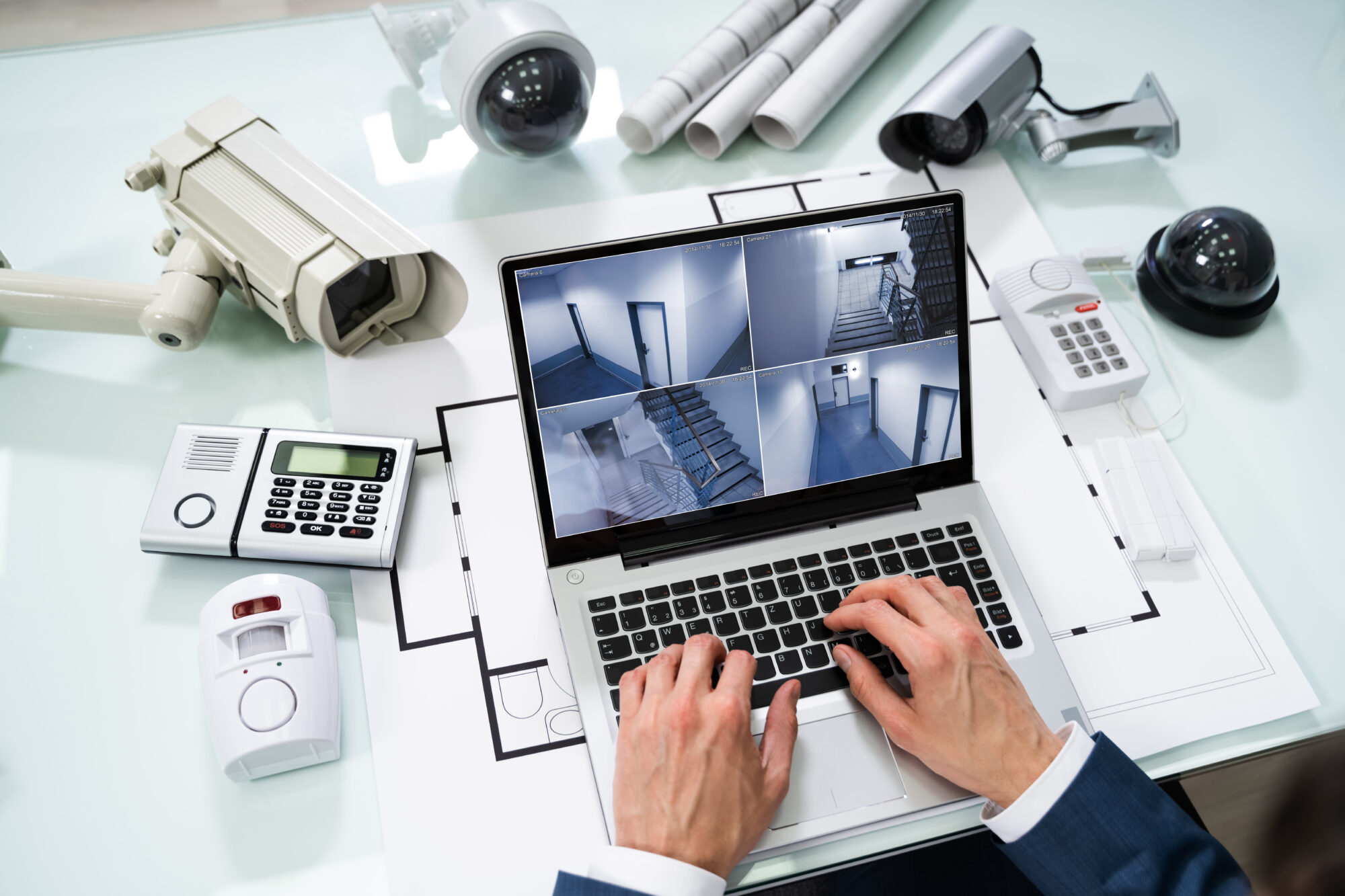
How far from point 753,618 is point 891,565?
143 mm

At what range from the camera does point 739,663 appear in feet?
2.49

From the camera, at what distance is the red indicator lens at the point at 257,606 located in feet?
2.54

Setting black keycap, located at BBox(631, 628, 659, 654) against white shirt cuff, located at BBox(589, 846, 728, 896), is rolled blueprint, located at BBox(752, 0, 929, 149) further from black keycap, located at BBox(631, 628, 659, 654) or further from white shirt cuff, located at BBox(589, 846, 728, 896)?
white shirt cuff, located at BBox(589, 846, 728, 896)

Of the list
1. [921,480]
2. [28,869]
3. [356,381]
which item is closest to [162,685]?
[28,869]

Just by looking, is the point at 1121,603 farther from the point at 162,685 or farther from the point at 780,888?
the point at 162,685

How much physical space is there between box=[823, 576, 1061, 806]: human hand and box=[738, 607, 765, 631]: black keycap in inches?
2.3

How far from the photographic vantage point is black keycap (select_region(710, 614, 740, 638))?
80 cm

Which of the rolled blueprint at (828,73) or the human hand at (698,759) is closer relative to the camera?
the human hand at (698,759)

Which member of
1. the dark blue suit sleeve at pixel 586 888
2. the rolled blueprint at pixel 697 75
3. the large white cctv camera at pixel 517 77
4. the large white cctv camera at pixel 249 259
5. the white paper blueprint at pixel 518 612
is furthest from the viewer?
the rolled blueprint at pixel 697 75

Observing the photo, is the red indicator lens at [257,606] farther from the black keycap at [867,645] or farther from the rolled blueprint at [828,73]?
the rolled blueprint at [828,73]

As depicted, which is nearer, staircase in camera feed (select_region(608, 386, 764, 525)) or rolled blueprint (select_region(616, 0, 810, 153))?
staircase in camera feed (select_region(608, 386, 764, 525))

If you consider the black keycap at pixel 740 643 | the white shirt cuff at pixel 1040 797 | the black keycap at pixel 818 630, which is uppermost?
the black keycap at pixel 740 643

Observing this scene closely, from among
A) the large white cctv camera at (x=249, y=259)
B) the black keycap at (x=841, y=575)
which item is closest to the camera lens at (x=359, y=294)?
the large white cctv camera at (x=249, y=259)

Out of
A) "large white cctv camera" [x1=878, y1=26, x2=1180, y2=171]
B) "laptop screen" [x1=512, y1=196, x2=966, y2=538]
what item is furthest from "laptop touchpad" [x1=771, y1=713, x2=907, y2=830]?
"large white cctv camera" [x1=878, y1=26, x2=1180, y2=171]
